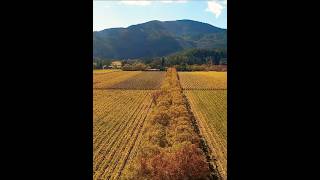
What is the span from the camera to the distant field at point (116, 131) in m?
13.6

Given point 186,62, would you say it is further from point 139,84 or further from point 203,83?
point 139,84

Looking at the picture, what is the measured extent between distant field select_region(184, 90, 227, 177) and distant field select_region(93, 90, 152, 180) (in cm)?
375

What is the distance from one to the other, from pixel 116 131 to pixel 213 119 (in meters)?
7.11

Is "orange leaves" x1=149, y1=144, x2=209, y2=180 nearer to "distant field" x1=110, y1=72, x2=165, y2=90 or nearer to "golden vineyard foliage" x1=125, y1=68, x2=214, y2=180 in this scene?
"golden vineyard foliage" x1=125, y1=68, x2=214, y2=180
